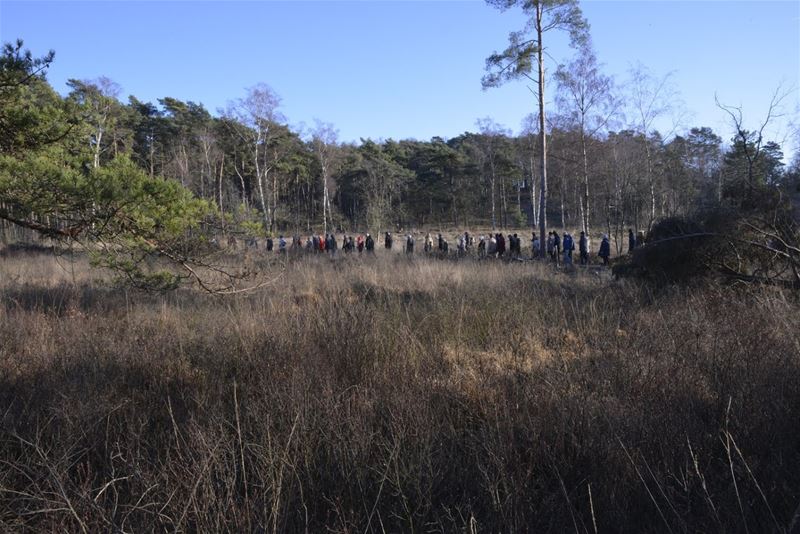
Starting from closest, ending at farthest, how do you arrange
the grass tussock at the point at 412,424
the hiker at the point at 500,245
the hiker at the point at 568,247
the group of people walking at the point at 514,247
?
the grass tussock at the point at 412,424, the group of people walking at the point at 514,247, the hiker at the point at 568,247, the hiker at the point at 500,245

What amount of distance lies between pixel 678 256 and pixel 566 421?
6259mm

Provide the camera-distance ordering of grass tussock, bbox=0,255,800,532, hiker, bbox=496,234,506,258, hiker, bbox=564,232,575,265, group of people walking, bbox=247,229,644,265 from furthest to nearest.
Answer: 1. hiker, bbox=496,234,506,258
2. hiker, bbox=564,232,575,265
3. group of people walking, bbox=247,229,644,265
4. grass tussock, bbox=0,255,800,532

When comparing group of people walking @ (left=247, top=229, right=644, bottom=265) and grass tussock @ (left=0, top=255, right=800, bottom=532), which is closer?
grass tussock @ (left=0, top=255, right=800, bottom=532)

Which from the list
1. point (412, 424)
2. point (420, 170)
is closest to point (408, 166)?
point (420, 170)

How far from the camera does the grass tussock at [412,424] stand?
88.7 inches

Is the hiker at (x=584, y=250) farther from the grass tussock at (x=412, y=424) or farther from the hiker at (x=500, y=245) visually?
the grass tussock at (x=412, y=424)

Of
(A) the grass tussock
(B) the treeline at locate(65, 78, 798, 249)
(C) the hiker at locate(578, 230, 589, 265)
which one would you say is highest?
(B) the treeline at locate(65, 78, 798, 249)

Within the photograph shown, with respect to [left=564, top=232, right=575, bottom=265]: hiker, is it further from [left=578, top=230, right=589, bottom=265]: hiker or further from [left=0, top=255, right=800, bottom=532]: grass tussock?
[left=0, top=255, right=800, bottom=532]: grass tussock

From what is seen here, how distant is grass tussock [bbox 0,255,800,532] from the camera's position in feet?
7.39

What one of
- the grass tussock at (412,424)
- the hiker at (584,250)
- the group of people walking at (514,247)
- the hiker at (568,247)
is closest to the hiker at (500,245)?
the group of people walking at (514,247)

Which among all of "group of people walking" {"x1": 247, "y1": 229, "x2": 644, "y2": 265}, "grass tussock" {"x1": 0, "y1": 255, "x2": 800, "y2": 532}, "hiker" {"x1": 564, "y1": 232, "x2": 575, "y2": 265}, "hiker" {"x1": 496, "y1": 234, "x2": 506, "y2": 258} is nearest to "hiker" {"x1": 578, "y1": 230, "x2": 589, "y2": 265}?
"group of people walking" {"x1": 247, "y1": 229, "x2": 644, "y2": 265}

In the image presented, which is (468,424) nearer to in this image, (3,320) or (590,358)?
(590,358)

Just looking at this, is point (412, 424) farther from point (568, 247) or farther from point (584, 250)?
point (584, 250)

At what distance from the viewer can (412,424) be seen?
2.92 metres
